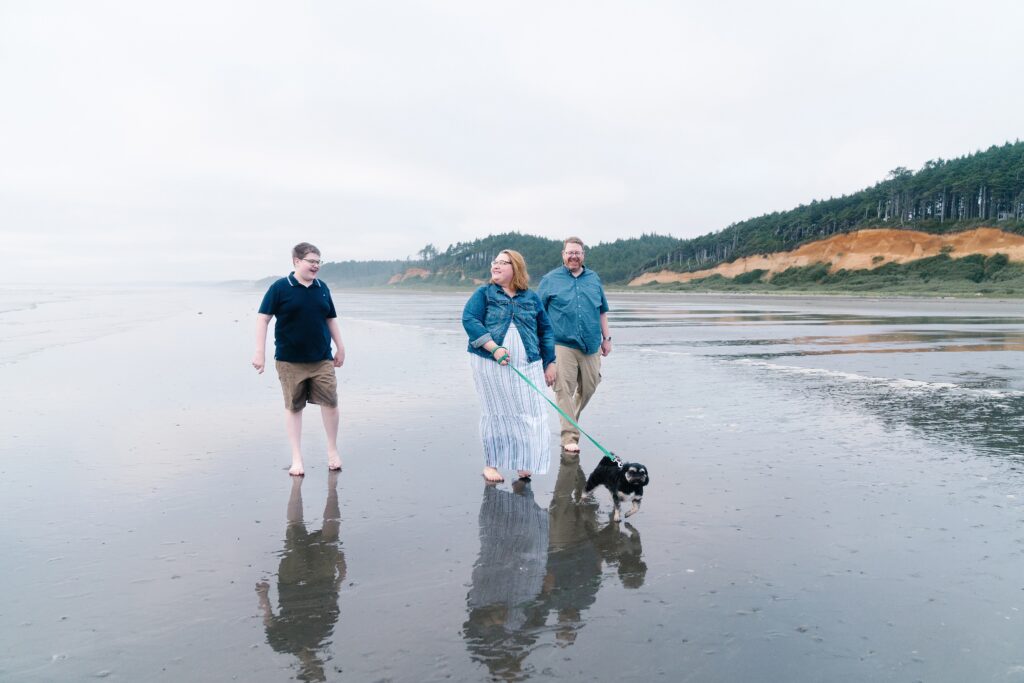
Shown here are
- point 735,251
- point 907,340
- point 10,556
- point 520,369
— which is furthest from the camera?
point 735,251

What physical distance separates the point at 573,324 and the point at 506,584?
338 centimetres

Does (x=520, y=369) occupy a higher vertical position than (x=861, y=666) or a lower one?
higher

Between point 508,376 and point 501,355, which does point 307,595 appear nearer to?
point 501,355

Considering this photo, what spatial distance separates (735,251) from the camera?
85.2 m

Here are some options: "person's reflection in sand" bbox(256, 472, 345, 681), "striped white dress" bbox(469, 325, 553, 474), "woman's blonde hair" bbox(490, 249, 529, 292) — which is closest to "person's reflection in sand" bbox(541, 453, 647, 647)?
"striped white dress" bbox(469, 325, 553, 474)

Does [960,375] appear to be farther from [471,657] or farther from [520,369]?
[471,657]

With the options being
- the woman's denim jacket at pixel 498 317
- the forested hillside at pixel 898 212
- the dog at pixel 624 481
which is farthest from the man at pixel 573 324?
the forested hillside at pixel 898 212

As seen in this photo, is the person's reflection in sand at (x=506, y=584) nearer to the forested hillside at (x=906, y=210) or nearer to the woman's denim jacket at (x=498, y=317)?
the woman's denim jacket at (x=498, y=317)

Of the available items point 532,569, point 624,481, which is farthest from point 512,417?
point 532,569

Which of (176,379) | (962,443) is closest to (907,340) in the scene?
(962,443)

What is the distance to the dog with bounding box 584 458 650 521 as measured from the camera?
441 cm

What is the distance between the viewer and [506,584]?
11.5ft

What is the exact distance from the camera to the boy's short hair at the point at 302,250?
5.60 metres

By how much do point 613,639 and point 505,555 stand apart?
1.05 meters
